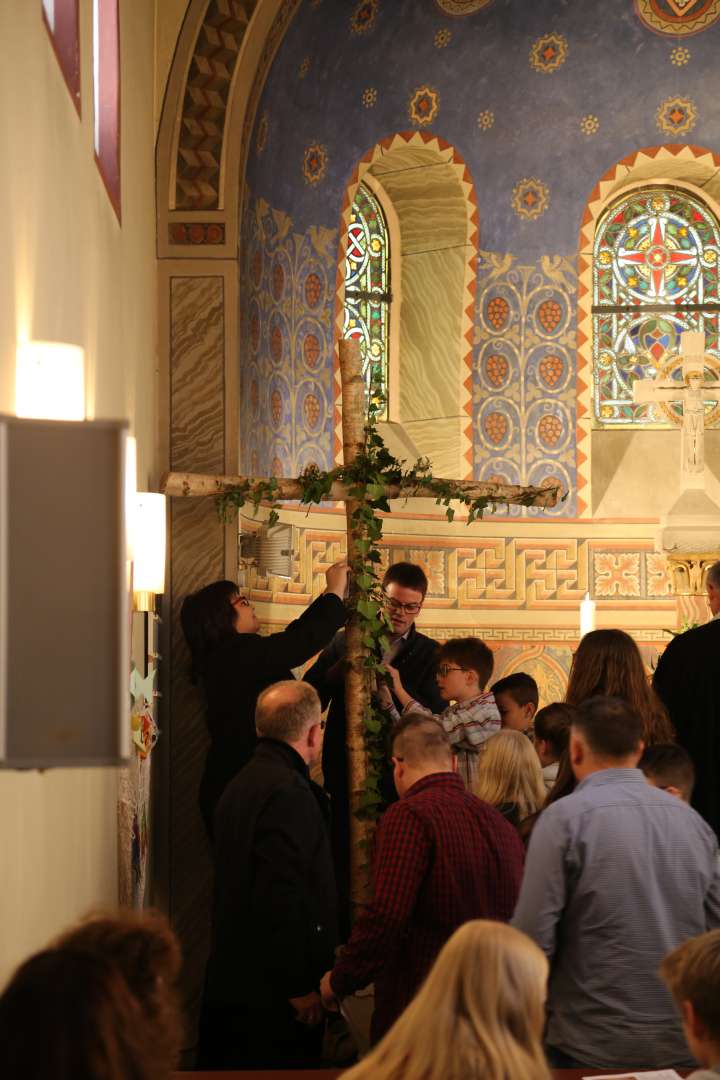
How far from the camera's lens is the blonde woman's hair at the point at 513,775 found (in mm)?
4957

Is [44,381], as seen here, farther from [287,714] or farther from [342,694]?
[342,694]

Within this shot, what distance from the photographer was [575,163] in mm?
11547

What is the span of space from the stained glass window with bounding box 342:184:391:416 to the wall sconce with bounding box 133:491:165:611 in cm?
523

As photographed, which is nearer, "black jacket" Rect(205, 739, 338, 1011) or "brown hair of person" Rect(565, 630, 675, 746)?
"black jacket" Rect(205, 739, 338, 1011)

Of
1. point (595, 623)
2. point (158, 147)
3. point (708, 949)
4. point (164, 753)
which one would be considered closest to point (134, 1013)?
point (708, 949)

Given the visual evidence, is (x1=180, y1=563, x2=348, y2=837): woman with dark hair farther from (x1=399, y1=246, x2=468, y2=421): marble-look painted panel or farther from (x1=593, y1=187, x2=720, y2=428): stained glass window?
(x1=593, y1=187, x2=720, y2=428): stained glass window

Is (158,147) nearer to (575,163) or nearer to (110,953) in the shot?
(575,163)

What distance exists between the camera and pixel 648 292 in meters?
12.1

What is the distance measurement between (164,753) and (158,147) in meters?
3.09

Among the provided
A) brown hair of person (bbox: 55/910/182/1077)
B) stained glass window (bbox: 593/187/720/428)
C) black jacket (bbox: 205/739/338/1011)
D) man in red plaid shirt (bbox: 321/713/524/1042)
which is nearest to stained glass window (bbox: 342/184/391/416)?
stained glass window (bbox: 593/187/720/428)

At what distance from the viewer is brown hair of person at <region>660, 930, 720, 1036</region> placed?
2592mm

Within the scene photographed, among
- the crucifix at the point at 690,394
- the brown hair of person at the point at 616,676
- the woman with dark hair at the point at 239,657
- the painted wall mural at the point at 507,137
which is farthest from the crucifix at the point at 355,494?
the crucifix at the point at 690,394

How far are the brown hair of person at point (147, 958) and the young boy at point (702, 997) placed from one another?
42.5 inches

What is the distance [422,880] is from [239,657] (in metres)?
2.77
